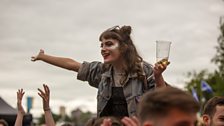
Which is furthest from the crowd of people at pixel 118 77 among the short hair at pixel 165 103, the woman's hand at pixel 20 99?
the short hair at pixel 165 103

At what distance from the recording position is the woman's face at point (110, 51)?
522 centimetres

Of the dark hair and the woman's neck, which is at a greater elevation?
the dark hair

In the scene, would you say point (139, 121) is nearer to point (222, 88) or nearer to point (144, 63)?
point (144, 63)

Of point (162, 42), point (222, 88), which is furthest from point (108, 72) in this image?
point (222, 88)

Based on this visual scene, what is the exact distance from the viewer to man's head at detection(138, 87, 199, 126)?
2.55 m

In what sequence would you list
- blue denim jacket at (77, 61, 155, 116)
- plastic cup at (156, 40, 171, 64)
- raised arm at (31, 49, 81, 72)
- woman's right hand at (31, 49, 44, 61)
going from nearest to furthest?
plastic cup at (156, 40, 171, 64) → blue denim jacket at (77, 61, 155, 116) → raised arm at (31, 49, 81, 72) → woman's right hand at (31, 49, 44, 61)

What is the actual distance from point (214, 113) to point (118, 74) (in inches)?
34.6

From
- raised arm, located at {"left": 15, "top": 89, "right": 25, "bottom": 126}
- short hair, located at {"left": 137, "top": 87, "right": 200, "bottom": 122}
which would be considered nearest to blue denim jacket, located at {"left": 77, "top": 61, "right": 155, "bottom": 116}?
raised arm, located at {"left": 15, "top": 89, "right": 25, "bottom": 126}

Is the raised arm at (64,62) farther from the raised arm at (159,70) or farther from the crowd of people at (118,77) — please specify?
the raised arm at (159,70)

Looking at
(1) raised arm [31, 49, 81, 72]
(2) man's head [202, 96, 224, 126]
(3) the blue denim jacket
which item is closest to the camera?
(3) the blue denim jacket

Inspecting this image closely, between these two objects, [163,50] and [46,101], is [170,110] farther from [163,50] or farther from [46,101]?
[46,101]

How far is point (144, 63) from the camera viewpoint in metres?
5.37

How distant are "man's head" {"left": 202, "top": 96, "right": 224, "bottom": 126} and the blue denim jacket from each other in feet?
1.80

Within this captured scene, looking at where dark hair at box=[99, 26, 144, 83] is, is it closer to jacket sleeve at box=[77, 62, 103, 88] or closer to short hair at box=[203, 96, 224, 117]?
jacket sleeve at box=[77, 62, 103, 88]
